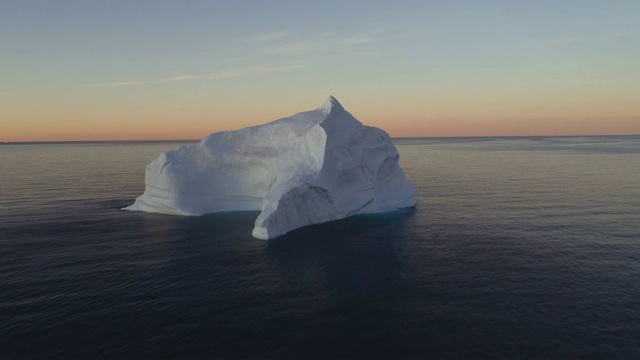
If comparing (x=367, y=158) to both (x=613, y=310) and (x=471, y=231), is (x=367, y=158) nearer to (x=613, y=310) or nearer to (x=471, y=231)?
(x=471, y=231)

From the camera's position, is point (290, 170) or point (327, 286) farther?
point (290, 170)

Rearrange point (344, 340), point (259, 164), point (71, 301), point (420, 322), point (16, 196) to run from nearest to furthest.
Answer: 1. point (344, 340)
2. point (420, 322)
3. point (71, 301)
4. point (259, 164)
5. point (16, 196)

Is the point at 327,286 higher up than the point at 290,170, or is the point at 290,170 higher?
the point at 290,170

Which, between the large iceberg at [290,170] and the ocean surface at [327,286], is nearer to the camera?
the ocean surface at [327,286]

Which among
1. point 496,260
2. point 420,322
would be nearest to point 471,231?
point 496,260

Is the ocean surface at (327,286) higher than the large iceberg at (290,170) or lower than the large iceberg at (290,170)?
lower
